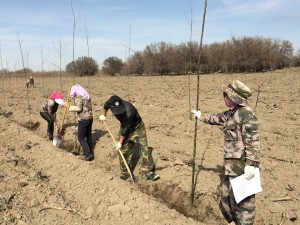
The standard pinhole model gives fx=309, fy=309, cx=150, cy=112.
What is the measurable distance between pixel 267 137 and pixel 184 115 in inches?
100.0

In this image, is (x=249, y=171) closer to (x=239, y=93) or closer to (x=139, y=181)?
(x=239, y=93)

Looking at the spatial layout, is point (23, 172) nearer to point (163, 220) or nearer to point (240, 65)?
point (163, 220)

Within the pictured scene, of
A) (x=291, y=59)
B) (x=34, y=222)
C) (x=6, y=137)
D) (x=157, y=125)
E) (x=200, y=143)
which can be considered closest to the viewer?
(x=34, y=222)

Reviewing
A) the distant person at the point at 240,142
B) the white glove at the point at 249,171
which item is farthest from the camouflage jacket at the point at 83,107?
the white glove at the point at 249,171

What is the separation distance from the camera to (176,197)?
4461 mm

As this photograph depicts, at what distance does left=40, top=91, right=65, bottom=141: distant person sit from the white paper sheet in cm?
419

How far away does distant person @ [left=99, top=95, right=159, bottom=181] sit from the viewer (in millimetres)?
4522

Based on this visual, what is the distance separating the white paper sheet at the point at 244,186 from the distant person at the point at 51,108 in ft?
13.7

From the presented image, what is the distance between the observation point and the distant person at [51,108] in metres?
6.42

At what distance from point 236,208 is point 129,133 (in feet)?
6.67

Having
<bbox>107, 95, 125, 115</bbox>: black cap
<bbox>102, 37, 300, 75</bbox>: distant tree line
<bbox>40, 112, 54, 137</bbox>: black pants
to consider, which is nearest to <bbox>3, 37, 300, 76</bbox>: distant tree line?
<bbox>102, 37, 300, 75</bbox>: distant tree line

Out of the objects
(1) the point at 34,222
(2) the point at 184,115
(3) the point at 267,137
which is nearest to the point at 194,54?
(2) the point at 184,115

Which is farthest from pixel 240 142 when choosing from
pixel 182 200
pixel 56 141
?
pixel 56 141

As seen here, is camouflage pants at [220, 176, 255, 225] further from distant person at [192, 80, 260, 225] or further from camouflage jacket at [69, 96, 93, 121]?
camouflage jacket at [69, 96, 93, 121]
